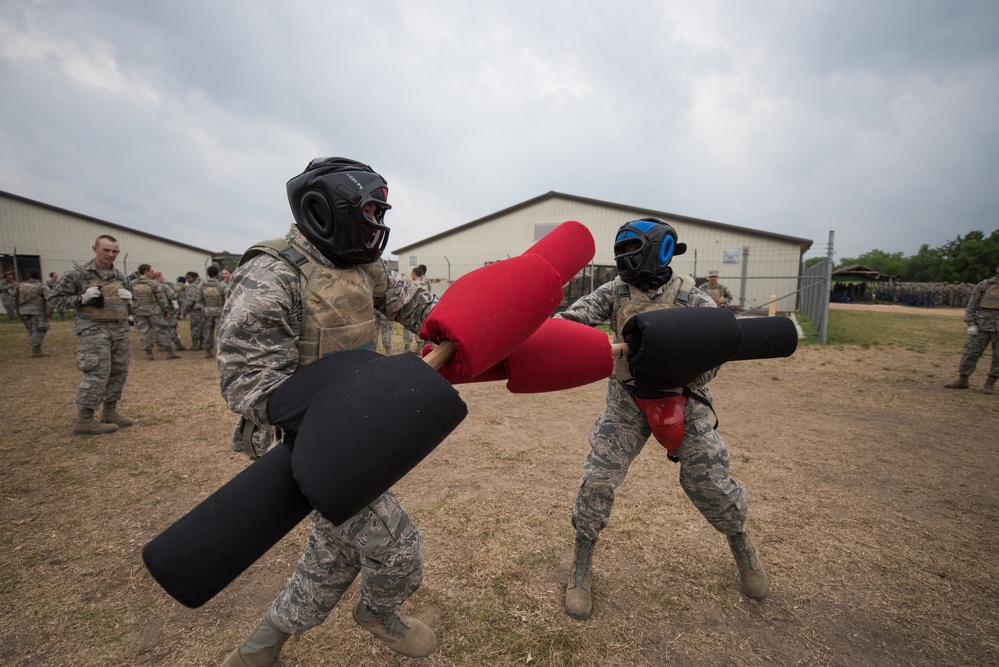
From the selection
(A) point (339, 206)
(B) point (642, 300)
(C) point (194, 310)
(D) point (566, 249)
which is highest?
(A) point (339, 206)

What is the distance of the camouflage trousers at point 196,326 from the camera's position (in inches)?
542

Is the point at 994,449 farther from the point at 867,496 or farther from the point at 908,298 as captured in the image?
the point at 908,298

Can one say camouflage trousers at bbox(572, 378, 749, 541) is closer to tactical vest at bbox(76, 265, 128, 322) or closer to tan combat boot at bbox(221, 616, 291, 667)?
tan combat boot at bbox(221, 616, 291, 667)

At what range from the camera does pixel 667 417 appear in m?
2.74

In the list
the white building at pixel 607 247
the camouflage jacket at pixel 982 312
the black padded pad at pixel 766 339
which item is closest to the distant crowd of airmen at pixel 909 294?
the white building at pixel 607 247

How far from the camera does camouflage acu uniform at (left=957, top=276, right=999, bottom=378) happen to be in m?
8.21

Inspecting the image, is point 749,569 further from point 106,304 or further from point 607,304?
point 106,304

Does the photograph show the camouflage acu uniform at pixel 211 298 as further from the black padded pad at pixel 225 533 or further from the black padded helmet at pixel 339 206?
the black padded pad at pixel 225 533

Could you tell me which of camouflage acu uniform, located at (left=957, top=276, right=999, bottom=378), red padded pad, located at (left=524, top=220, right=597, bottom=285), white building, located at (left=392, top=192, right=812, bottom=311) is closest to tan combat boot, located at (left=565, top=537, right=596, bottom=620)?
red padded pad, located at (left=524, top=220, right=597, bottom=285)

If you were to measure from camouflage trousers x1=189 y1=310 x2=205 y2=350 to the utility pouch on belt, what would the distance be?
47.7 ft

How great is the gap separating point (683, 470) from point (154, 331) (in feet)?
45.1

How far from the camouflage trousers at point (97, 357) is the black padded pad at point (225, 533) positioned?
680 centimetres

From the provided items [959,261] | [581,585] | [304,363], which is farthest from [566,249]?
[959,261]

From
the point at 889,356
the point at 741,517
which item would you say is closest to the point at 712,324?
the point at 741,517
